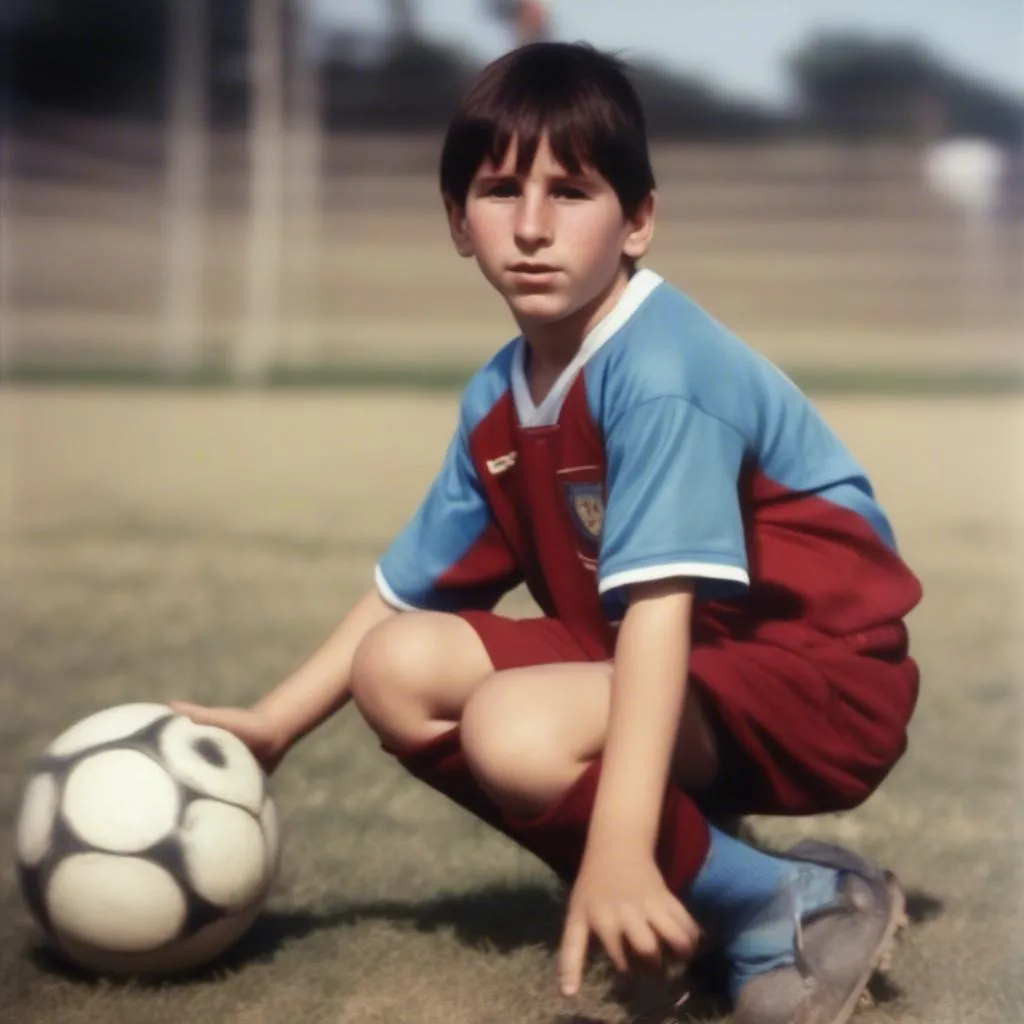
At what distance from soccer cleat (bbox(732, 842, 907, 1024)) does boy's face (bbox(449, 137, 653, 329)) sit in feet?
2.04

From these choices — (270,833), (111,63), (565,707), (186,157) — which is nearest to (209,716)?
(270,833)

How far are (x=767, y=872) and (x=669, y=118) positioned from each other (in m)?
15.5

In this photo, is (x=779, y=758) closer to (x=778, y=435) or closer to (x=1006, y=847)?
(x=778, y=435)

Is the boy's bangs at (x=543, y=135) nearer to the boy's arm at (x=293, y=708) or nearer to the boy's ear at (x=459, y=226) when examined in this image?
the boy's ear at (x=459, y=226)

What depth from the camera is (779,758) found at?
2.00 meters

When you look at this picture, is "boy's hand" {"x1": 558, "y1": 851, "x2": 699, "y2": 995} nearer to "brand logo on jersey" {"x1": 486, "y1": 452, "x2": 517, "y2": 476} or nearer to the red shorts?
the red shorts

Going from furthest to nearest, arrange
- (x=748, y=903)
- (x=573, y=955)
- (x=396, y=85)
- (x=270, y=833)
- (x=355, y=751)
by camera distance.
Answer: (x=396, y=85) < (x=355, y=751) < (x=270, y=833) < (x=748, y=903) < (x=573, y=955)

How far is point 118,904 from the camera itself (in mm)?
2021

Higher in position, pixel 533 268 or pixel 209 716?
pixel 533 268

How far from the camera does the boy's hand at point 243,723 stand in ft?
7.16

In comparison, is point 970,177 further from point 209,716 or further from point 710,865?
point 710,865

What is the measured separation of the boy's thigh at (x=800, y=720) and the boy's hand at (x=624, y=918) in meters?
0.29

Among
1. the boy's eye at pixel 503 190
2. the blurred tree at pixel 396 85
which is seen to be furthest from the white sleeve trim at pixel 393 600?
the blurred tree at pixel 396 85

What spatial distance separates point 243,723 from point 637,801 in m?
0.62
